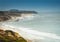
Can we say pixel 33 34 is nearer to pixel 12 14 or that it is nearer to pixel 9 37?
pixel 9 37

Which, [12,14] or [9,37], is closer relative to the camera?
[9,37]

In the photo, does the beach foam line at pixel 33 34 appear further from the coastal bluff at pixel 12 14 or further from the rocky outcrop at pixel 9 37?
the coastal bluff at pixel 12 14

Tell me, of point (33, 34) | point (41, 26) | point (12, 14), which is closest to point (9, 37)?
point (33, 34)

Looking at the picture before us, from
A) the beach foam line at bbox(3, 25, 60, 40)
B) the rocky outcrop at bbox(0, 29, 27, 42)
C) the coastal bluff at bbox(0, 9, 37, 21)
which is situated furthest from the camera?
the coastal bluff at bbox(0, 9, 37, 21)

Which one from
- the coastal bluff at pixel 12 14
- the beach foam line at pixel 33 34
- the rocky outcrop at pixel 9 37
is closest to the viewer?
the rocky outcrop at pixel 9 37

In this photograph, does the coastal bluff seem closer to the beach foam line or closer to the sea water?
the sea water

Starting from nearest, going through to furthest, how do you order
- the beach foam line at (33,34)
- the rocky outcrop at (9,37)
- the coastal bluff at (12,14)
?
1. the rocky outcrop at (9,37)
2. the beach foam line at (33,34)
3. the coastal bluff at (12,14)

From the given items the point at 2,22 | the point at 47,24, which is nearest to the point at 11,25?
the point at 2,22

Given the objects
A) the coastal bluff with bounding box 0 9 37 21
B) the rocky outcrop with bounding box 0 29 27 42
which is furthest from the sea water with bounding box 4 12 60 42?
the rocky outcrop with bounding box 0 29 27 42

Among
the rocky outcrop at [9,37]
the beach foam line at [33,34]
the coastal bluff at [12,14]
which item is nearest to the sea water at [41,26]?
the beach foam line at [33,34]
